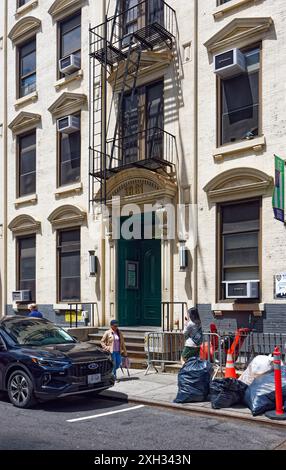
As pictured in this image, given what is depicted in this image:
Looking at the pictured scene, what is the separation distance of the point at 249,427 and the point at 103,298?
7.73m

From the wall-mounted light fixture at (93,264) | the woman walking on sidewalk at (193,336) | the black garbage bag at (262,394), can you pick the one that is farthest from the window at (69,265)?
the black garbage bag at (262,394)

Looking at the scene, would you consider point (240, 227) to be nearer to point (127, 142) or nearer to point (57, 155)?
point (127, 142)

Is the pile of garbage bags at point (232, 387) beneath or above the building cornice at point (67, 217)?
beneath

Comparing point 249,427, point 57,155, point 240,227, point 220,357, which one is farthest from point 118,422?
point 57,155

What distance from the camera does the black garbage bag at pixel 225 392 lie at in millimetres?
8383

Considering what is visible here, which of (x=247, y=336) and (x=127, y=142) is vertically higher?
(x=127, y=142)

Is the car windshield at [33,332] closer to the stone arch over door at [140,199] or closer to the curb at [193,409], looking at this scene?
the curb at [193,409]

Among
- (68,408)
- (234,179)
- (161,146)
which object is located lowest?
(68,408)

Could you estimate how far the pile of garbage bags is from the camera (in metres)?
8.07

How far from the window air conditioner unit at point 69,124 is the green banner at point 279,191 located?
7.09 m

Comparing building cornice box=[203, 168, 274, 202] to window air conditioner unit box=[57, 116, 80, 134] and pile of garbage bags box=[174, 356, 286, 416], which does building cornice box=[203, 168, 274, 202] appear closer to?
pile of garbage bags box=[174, 356, 286, 416]

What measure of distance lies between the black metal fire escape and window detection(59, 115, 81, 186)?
87 cm
